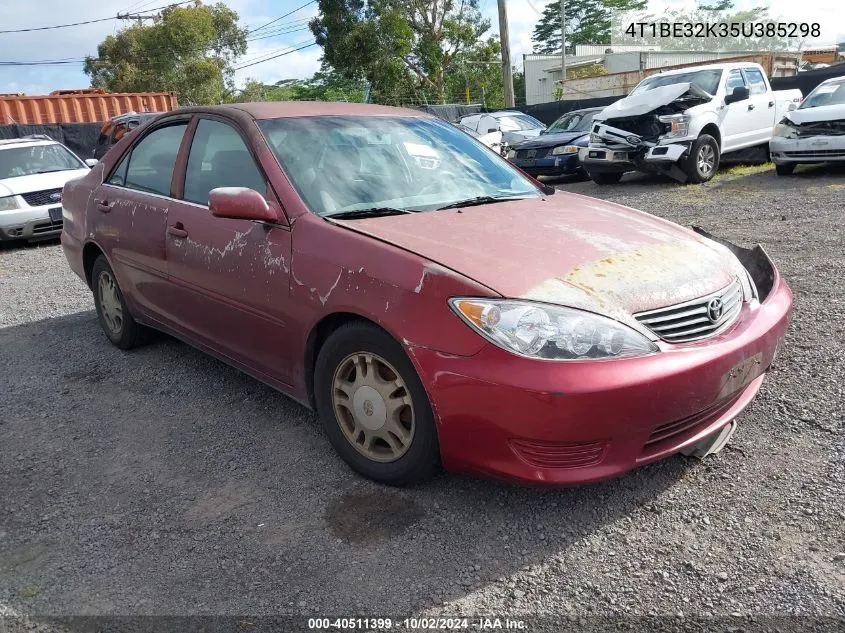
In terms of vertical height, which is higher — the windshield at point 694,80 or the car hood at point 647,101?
the windshield at point 694,80

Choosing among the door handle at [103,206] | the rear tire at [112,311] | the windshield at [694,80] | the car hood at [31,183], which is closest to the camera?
the door handle at [103,206]

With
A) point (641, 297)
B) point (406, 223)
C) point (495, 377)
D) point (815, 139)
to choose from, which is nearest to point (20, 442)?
point (406, 223)

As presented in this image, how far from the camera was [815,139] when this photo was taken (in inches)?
401

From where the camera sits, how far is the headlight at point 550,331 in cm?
228

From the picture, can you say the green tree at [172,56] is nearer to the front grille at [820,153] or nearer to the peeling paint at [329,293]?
the front grille at [820,153]

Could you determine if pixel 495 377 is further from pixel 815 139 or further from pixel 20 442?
pixel 815 139

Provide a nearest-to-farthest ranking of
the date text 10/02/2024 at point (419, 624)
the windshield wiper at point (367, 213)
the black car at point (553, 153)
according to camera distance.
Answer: the date text 10/02/2024 at point (419, 624) < the windshield wiper at point (367, 213) < the black car at point (553, 153)

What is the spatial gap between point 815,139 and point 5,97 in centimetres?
2119

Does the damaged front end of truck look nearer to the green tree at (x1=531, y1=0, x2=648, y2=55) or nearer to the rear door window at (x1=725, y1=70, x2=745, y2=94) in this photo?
the rear door window at (x1=725, y1=70, x2=745, y2=94)

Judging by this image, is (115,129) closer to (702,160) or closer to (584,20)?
(702,160)

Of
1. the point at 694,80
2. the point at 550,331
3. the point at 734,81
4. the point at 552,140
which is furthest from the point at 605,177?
the point at 550,331

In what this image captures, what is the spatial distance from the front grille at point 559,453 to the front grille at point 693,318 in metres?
0.46

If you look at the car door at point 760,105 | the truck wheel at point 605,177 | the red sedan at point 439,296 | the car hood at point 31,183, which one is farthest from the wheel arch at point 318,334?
the car door at point 760,105

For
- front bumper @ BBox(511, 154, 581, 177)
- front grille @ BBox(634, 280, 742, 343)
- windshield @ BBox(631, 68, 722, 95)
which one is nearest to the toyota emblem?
front grille @ BBox(634, 280, 742, 343)
